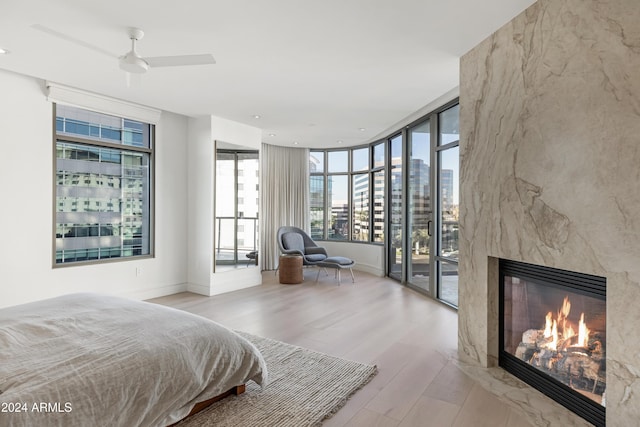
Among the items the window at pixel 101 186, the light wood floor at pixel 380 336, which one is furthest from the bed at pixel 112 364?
the window at pixel 101 186

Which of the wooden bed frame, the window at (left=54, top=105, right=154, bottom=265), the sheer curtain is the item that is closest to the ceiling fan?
the window at (left=54, top=105, right=154, bottom=265)

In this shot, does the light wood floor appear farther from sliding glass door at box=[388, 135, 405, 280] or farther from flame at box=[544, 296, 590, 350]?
flame at box=[544, 296, 590, 350]

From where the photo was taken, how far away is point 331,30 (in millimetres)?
2758

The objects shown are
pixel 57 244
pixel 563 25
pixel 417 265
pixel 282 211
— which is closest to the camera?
pixel 563 25

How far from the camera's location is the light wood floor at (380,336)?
7.32ft

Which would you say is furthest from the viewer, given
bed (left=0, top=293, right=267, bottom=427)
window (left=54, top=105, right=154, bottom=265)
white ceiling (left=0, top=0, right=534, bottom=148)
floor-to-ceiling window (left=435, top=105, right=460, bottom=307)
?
floor-to-ceiling window (left=435, top=105, right=460, bottom=307)

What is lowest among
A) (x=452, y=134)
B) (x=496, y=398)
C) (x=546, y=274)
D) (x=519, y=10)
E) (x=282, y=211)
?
(x=496, y=398)

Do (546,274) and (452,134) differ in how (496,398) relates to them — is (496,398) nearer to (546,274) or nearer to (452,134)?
(546,274)

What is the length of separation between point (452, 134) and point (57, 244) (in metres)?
5.04

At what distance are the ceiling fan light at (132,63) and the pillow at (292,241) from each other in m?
4.36

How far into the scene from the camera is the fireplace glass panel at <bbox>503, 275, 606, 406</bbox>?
6.98ft

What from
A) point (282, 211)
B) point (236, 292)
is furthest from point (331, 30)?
point (282, 211)

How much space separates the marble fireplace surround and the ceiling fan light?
8.62 feet

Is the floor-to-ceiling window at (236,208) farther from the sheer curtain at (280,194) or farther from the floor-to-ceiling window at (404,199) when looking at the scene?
the floor-to-ceiling window at (404,199)
